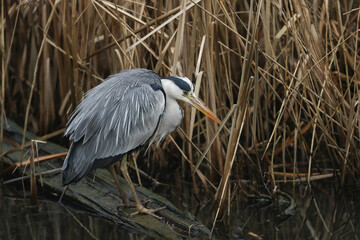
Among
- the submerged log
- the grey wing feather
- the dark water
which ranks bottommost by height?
the dark water

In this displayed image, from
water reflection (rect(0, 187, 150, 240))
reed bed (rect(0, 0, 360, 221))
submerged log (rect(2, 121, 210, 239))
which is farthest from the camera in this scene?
reed bed (rect(0, 0, 360, 221))

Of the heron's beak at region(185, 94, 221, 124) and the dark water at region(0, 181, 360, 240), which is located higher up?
the heron's beak at region(185, 94, 221, 124)

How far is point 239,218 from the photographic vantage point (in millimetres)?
3068

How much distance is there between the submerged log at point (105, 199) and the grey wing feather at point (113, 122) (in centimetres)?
33

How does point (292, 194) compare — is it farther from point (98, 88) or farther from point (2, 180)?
point (2, 180)

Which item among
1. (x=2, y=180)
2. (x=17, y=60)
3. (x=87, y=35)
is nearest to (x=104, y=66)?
(x=87, y=35)

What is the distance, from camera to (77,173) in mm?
2785

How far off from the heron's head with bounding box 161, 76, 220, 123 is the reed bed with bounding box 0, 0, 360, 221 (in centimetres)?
A: 11

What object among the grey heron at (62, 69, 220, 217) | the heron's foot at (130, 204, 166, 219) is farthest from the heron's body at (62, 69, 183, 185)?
the heron's foot at (130, 204, 166, 219)

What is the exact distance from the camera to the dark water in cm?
288

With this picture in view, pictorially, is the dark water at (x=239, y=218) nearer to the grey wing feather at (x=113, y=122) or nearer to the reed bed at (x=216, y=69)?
the reed bed at (x=216, y=69)

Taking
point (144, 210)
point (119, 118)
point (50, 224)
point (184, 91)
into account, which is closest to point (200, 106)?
point (184, 91)

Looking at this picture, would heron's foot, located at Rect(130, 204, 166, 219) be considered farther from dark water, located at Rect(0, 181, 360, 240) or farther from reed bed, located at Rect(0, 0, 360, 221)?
reed bed, located at Rect(0, 0, 360, 221)

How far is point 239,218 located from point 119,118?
2.88 ft
